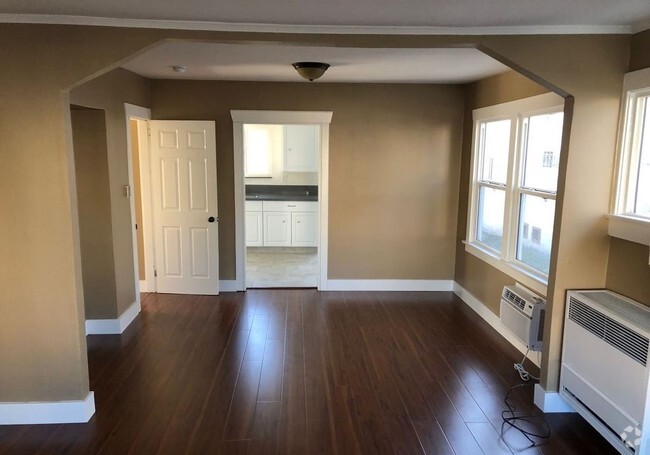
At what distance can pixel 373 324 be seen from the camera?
4672 mm

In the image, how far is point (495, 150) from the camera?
4711mm

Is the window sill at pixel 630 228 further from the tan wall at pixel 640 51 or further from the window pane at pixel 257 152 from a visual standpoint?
the window pane at pixel 257 152

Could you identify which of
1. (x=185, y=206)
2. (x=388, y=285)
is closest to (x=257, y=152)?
(x=185, y=206)

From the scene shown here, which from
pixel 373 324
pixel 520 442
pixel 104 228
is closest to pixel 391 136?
pixel 373 324

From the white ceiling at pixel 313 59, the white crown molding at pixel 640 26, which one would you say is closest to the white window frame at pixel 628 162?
the white crown molding at pixel 640 26

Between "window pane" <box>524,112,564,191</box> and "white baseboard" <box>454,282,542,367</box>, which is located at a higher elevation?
"window pane" <box>524,112,564,191</box>

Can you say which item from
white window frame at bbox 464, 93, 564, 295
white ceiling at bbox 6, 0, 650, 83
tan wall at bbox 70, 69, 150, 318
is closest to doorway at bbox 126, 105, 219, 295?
tan wall at bbox 70, 69, 150, 318

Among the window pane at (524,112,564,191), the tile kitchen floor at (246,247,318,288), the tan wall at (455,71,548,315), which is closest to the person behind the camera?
the window pane at (524,112,564,191)

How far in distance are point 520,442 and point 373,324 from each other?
2.04 m

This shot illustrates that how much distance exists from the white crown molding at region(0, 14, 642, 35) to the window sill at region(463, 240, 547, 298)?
6.06ft

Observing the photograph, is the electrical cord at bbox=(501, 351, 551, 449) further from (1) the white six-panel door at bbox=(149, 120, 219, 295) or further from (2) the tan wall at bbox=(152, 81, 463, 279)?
(1) the white six-panel door at bbox=(149, 120, 219, 295)

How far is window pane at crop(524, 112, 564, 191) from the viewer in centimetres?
362

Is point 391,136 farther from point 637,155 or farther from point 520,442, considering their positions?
point 520,442

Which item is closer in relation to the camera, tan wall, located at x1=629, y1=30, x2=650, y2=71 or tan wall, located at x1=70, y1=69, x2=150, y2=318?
tan wall, located at x1=629, y1=30, x2=650, y2=71
